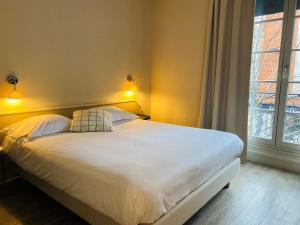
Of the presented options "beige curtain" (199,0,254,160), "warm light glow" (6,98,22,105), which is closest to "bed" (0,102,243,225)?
"warm light glow" (6,98,22,105)

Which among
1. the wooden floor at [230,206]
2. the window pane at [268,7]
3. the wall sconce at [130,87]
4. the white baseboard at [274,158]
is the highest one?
the window pane at [268,7]

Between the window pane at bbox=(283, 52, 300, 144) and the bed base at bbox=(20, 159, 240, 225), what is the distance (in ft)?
4.33

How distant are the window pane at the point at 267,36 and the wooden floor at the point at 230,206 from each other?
174 centimetres

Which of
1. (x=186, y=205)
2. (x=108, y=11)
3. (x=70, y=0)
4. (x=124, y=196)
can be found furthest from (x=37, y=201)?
(x=108, y=11)

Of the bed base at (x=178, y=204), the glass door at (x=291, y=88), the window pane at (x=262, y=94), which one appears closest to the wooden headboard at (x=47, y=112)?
the bed base at (x=178, y=204)

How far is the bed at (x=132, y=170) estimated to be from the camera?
145cm

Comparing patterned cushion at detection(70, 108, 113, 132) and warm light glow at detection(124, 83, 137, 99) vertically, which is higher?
warm light glow at detection(124, 83, 137, 99)

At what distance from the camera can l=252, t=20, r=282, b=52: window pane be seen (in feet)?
10.2

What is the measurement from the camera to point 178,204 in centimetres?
166

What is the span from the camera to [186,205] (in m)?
1.72

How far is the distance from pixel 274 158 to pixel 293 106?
745 millimetres

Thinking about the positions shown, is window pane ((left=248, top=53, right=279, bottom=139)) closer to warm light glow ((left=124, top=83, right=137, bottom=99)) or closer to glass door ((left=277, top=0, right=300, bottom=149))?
glass door ((left=277, top=0, right=300, bottom=149))

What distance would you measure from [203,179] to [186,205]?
29cm

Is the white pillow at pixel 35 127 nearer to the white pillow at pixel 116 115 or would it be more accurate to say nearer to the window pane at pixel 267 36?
the white pillow at pixel 116 115
